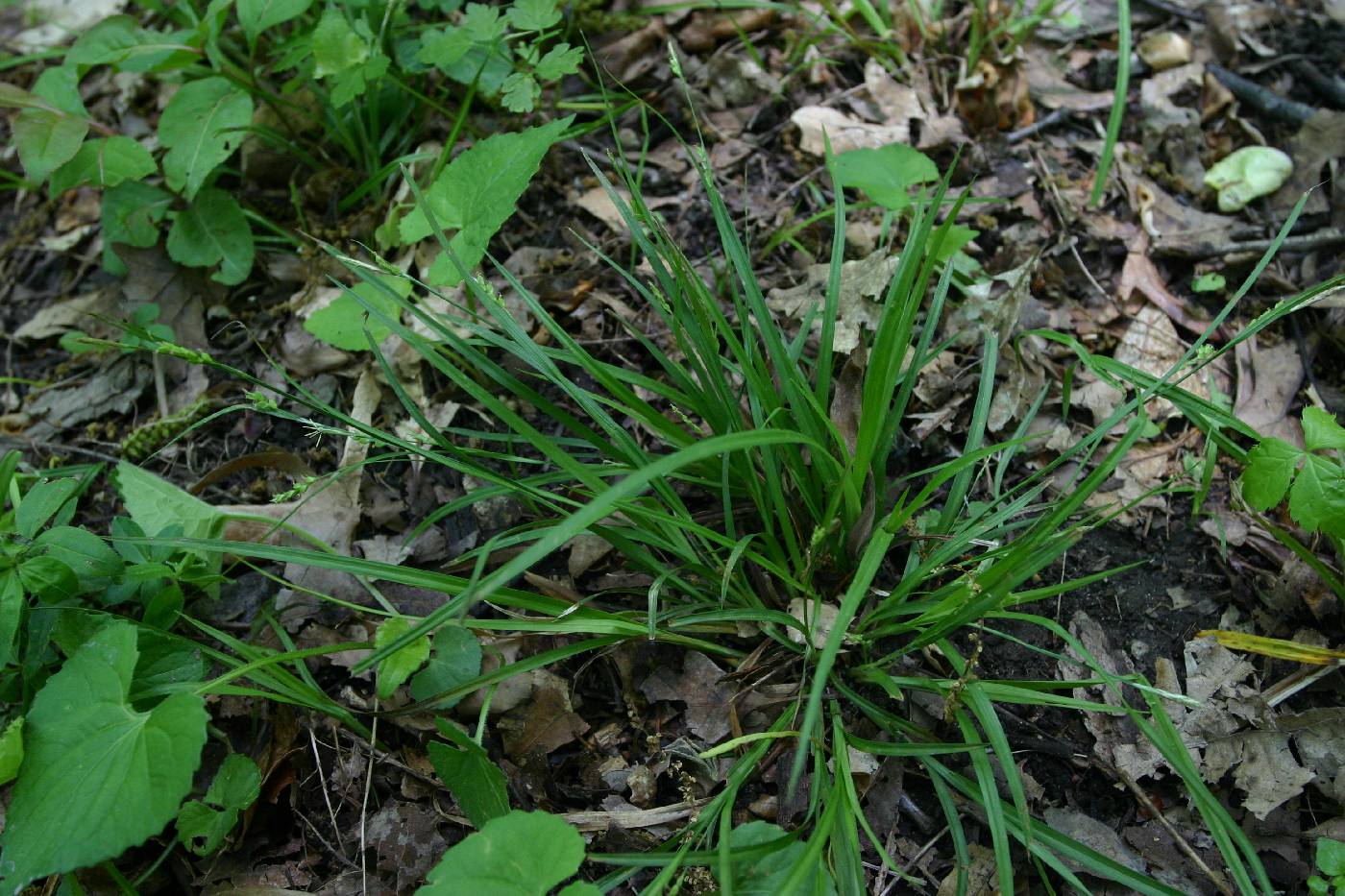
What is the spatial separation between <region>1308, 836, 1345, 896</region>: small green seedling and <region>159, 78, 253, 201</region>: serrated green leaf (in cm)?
264

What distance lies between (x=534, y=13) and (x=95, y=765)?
5.83 ft

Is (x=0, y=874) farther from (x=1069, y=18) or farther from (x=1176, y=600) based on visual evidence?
(x=1069, y=18)

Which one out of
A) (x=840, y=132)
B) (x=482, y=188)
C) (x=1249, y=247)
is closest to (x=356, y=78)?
(x=482, y=188)

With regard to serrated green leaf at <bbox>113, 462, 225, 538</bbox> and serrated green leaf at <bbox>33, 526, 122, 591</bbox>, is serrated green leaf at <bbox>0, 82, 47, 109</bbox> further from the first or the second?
serrated green leaf at <bbox>33, 526, 122, 591</bbox>

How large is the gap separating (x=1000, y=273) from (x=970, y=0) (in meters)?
1.06

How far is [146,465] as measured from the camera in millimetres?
2225

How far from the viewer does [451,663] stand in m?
1.62

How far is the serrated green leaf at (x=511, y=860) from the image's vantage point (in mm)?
1230

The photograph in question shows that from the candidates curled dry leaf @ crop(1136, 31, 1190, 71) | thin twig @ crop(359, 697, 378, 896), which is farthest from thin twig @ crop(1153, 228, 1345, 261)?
thin twig @ crop(359, 697, 378, 896)

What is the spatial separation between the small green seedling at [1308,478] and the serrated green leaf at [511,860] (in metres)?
1.37

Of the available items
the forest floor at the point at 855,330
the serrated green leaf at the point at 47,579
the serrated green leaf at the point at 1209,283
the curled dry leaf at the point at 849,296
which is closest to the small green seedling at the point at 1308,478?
the forest floor at the point at 855,330

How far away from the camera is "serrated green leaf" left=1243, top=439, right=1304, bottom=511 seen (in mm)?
1589

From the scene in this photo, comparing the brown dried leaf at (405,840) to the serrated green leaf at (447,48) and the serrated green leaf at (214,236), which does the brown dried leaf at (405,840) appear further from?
the serrated green leaf at (447,48)

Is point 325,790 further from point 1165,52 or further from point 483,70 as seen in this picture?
point 1165,52
